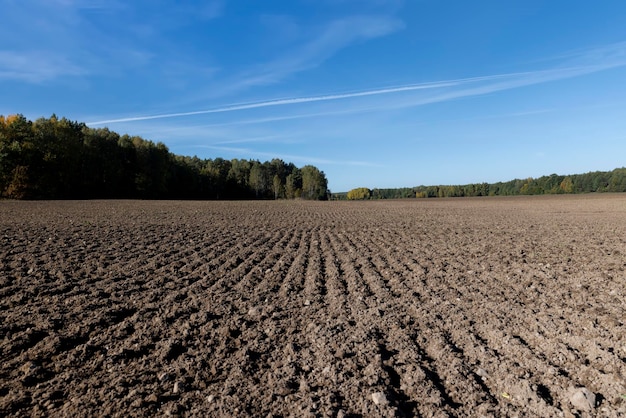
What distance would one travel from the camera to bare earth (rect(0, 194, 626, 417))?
3.68 metres

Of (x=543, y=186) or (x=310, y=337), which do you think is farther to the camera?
(x=543, y=186)

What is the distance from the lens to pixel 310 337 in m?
5.23

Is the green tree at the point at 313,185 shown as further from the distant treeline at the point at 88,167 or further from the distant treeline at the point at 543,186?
the distant treeline at the point at 543,186

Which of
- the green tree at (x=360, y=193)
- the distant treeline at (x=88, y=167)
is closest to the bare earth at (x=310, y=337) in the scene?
the distant treeline at (x=88, y=167)

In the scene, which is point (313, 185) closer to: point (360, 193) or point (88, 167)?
point (360, 193)

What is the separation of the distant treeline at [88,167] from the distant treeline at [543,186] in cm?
7760

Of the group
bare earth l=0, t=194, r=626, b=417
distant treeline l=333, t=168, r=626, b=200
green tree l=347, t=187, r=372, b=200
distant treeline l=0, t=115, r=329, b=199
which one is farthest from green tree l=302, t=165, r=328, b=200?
bare earth l=0, t=194, r=626, b=417

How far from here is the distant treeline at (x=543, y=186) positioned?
105 meters

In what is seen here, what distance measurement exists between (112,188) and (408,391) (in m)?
71.8

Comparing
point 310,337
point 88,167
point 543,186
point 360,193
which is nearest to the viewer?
point 310,337

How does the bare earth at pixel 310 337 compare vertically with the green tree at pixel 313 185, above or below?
below

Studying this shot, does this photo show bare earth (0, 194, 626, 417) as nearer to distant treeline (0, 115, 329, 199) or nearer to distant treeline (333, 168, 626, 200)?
distant treeline (0, 115, 329, 199)

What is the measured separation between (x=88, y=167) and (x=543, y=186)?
124266mm

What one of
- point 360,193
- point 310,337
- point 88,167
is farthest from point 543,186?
point 310,337
